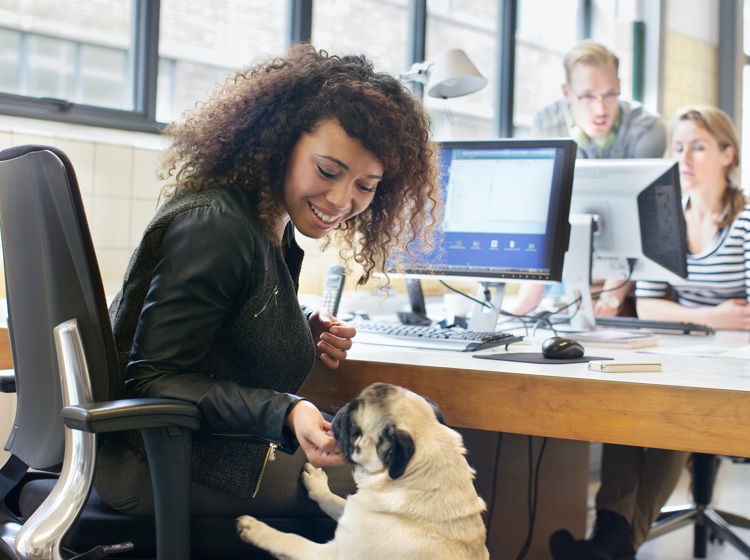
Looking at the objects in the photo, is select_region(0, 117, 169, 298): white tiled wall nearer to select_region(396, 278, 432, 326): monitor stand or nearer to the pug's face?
select_region(396, 278, 432, 326): monitor stand

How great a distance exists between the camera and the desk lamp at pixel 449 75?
282 cm

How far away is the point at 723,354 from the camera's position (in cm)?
170

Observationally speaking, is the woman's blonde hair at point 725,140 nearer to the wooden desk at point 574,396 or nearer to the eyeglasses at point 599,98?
the eyeglasses at point 599,98

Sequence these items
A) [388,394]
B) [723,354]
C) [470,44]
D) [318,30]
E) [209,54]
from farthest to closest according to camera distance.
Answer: [470,44]
[318,30]
[209,54]
[723,354]
[388,394]

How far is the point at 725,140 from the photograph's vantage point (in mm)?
3066

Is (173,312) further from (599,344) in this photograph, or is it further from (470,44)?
(470,44)

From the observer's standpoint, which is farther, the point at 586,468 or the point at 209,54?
the point at 209,54

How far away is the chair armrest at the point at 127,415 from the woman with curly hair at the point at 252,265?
7cm

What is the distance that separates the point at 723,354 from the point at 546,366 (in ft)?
1.76

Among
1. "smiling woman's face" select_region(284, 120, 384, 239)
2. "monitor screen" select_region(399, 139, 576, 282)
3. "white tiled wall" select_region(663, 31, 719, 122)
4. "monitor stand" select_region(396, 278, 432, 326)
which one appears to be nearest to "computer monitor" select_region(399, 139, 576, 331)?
"monitor screen" select_region(399, 139, 576, 282)

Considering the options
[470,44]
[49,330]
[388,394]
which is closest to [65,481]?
[49,330]

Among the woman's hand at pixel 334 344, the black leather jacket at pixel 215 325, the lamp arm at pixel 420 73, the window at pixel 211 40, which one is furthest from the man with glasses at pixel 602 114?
the black leather jacket at pixel 215 325

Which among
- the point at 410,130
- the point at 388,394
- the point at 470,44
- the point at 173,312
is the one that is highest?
the point at 470,44

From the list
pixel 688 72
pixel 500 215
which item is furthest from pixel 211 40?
pixel 688 72
